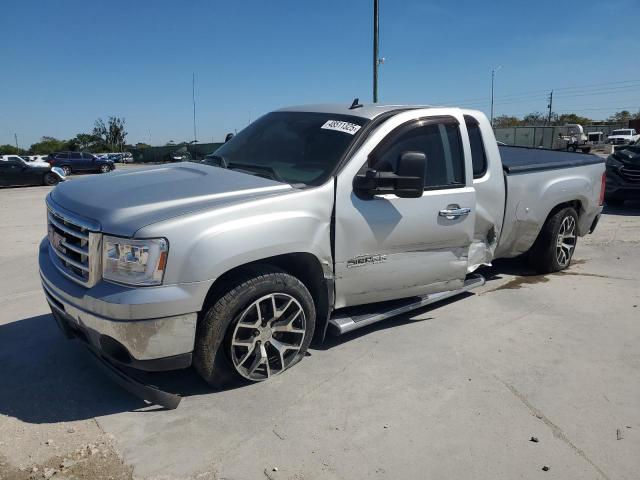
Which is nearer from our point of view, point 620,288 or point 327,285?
point 327,285

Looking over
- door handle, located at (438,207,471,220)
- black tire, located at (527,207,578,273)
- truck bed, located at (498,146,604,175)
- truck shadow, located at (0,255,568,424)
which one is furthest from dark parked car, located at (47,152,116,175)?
door handle, located at (438,207,471,220)

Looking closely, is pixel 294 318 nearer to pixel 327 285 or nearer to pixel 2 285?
pixel 327 285

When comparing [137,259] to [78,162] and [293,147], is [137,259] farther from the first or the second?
[78,162]

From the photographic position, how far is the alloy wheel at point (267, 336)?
10.7ft

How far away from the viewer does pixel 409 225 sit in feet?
12.8

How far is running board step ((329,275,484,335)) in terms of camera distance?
12.5 feet

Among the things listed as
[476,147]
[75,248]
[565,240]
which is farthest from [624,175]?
[75,248]

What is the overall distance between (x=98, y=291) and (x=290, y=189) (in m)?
1.32

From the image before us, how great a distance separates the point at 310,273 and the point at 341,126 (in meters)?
1.19

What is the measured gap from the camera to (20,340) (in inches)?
163

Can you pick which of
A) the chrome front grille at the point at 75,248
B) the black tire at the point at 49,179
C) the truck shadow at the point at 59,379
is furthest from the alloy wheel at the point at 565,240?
the black tire at the point at 49,179

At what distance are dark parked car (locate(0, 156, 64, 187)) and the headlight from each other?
20022 mm

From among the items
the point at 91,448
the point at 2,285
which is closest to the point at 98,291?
the point at 91,448

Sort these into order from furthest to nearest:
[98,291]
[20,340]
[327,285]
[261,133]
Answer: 1. [261,133]
2. [20,340]
3. [327,285]
4. [98,291]
